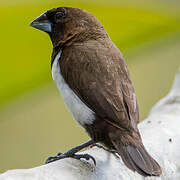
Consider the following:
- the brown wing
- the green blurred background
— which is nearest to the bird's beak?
the brown wing

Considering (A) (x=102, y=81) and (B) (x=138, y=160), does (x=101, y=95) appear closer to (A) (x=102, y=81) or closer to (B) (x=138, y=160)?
(A) (x=102, y=81)

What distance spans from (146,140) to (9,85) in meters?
2.85

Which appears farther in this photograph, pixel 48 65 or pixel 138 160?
pixel 48 65

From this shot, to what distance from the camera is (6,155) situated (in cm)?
608

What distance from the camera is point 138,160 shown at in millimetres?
2143

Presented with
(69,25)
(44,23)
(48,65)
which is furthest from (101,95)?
(48,65)

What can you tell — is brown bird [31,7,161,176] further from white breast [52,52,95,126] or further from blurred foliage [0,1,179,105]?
blurred foliage [0,1,179,105]

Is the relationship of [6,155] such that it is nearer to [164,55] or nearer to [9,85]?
[9,85]

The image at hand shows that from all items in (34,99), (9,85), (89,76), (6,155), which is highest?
(89,76)

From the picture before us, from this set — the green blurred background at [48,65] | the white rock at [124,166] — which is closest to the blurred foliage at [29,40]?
the green blurred background at [48,65]

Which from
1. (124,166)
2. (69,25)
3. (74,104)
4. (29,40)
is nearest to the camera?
(124,166)

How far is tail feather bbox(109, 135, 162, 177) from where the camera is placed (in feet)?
6.89

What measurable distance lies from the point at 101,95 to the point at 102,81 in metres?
0.09

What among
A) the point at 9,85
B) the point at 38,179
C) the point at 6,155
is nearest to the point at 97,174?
the point at 38,179
